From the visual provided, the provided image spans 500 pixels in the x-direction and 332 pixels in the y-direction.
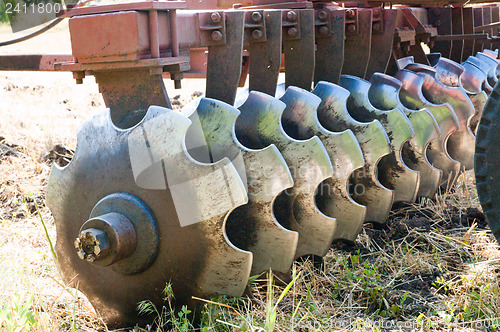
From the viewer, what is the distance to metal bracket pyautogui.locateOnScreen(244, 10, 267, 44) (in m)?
2.24

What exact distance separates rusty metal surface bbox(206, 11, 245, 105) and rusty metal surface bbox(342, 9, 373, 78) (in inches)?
32.2

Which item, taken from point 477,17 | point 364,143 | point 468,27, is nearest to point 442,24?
point 468,27

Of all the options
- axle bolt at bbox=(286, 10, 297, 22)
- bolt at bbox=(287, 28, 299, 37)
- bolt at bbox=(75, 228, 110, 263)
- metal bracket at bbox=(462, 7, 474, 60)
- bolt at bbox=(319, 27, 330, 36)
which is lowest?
bolt at bbox=(75, 228, 110, 263)

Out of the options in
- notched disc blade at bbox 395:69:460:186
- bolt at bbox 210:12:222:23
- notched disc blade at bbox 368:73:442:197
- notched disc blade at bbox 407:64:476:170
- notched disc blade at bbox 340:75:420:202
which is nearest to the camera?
bolt at bbox 210:12:222:23

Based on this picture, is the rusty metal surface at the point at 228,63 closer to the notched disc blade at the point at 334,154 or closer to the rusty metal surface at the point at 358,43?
the notched disc blade at the point at 334,154

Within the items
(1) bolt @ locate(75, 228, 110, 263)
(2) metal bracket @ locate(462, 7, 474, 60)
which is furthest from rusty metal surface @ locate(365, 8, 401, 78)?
(1) bolt @ locate(75, 228, 110, 263)

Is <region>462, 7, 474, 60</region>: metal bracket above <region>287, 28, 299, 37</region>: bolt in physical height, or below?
below

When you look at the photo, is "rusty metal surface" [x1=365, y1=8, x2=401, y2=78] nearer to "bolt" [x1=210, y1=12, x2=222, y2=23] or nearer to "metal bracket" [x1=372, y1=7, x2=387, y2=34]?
"metal bracket" [x1=372, y1=7, x2=387, y2=34]

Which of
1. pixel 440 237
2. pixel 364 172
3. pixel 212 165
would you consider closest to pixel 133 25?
pixel 212 165

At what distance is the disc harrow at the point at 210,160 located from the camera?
169cm

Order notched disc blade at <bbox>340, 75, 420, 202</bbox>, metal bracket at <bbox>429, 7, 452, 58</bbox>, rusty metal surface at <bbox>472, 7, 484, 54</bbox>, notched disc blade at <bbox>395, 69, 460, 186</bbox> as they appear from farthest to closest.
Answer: rusty metal surface at <bbox>472, 7, 484, 54</bbox> → metal bracket at <bbox>429, 7, 452, 58</bbox> → notched disc blade at <bbox>395, 69, 460, 186</bbox> → notched disc blade at <bbox>340, 75, 420, 202</bbox>

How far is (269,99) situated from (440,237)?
1.10m

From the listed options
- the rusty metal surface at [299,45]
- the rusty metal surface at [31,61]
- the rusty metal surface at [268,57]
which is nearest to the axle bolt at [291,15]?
the rusty metal surface at [299,45]

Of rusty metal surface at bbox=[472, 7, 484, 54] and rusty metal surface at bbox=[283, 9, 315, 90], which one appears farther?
rusty metal surface at bbox=[472, 7, 484, 54]
